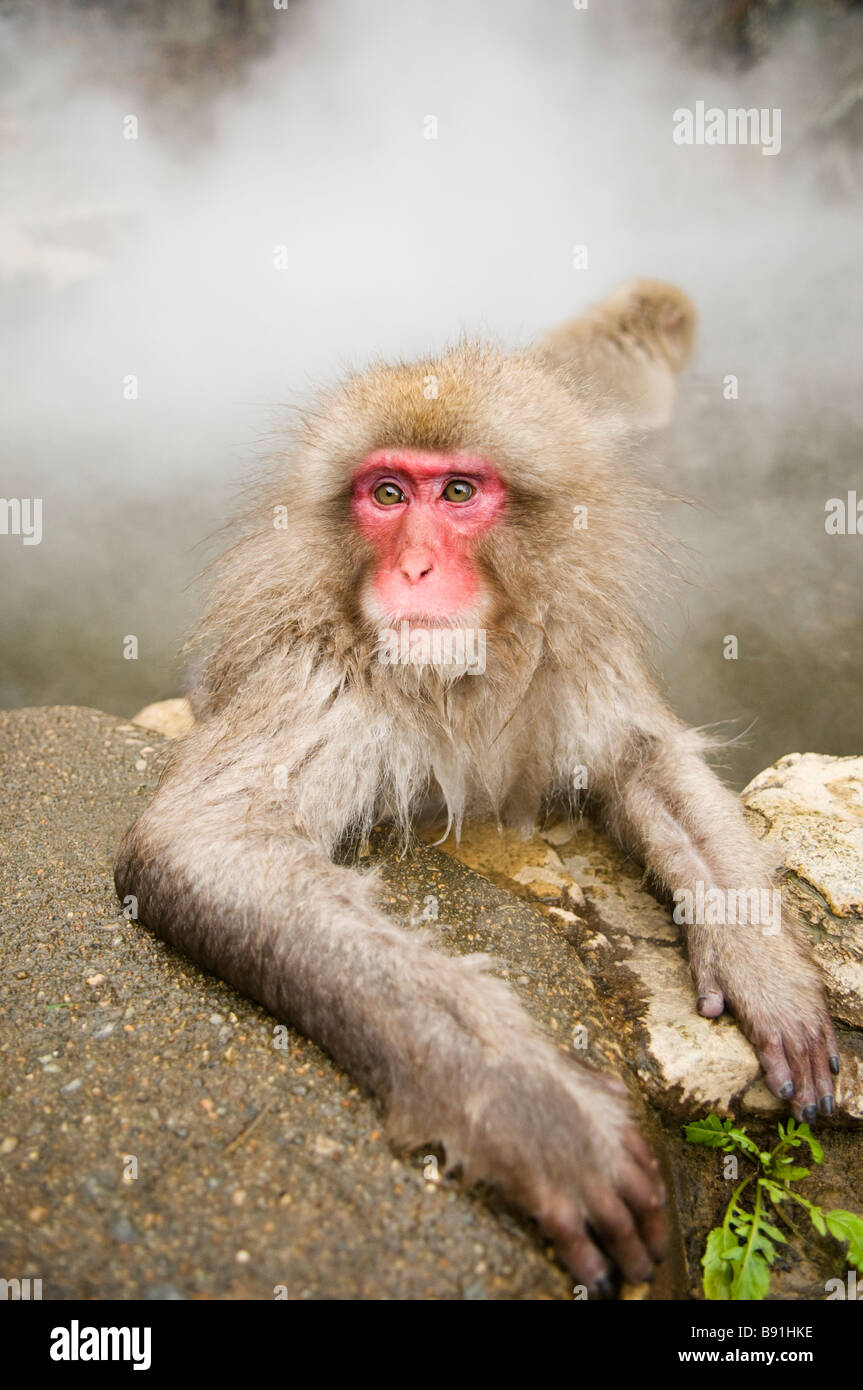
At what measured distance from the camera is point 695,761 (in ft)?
10.6

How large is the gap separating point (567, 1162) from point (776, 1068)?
2.55 ft

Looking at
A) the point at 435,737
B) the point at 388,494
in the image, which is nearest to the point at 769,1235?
the point at 435,737

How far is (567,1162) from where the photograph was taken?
6.21 ft

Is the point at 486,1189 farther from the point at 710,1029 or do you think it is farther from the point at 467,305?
the point at 467,305

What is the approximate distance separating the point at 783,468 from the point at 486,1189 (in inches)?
242

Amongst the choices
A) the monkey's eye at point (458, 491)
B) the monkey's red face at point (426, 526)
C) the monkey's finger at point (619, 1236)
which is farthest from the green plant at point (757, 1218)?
the monkey's eye at point (458, 491)

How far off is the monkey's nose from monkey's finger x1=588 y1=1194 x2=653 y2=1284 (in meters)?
1.45

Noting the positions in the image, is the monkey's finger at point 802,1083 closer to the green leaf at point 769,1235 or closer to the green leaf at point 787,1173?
the green leaf at point 787,1173

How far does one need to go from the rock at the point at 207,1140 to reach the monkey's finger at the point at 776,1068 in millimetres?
364

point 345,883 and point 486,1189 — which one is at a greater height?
point 345,883

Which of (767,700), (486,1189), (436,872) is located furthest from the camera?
(767,700)

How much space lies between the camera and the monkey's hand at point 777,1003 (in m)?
2.42
